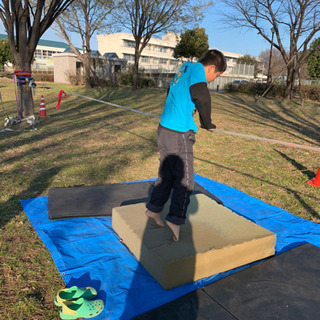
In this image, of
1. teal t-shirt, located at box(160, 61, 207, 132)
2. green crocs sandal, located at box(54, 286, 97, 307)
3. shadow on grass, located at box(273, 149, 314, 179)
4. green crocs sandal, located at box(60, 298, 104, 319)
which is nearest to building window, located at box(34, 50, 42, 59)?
shadow on grass, located at box(273, 149, 314, 179)

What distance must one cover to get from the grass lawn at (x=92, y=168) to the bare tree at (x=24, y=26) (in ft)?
5.77

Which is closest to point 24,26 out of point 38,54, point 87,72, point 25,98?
point 25,98

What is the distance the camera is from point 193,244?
2494 mm

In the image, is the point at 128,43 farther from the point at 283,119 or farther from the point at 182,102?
the point at 182,102

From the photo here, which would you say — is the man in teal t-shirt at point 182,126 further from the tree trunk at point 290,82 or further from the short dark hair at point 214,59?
the tree trunk at point 290,82

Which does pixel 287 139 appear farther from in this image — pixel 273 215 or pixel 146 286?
pixel 146 286

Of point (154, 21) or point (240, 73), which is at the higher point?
point (154, 21)

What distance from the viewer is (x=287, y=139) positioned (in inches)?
331

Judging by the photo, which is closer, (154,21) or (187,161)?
(187,161)

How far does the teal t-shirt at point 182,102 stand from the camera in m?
2.45

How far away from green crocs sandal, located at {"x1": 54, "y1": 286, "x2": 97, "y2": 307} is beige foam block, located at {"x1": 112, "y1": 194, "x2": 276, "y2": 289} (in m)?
0.55

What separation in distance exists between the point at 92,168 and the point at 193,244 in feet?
10.1

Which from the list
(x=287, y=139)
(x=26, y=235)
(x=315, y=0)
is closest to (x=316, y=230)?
(x=26, y=235)

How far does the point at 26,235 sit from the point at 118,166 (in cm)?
256
